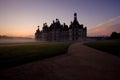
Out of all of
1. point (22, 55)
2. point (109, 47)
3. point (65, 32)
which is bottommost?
point (22, 55)

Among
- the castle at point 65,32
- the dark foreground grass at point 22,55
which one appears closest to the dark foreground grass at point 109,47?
the dark foreground grass at point 22,55

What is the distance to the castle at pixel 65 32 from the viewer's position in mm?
71250

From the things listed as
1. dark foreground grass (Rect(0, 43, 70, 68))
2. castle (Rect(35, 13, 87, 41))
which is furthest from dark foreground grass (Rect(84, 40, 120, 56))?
castle (Rect(35, 13, 87, 41))

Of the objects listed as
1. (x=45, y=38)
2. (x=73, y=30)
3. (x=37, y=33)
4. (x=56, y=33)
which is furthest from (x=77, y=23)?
(x=37, y=33)

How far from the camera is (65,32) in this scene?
7812cm

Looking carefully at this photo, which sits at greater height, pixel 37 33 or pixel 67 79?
pixel 37 33

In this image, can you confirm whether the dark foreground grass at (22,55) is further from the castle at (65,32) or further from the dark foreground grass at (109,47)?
the castle at (65,32)

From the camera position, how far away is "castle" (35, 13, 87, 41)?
7125cm

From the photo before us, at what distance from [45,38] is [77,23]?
3411 cm

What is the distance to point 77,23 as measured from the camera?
72.3 metres

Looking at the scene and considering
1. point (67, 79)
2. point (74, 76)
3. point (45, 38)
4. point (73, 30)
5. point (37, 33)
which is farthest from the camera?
point (37, 33)

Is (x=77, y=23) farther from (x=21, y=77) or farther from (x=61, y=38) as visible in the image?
(x=21, y=77)

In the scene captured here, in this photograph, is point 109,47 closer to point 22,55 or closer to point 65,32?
point 22,55

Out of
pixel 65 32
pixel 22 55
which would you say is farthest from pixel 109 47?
pixel 65 32
